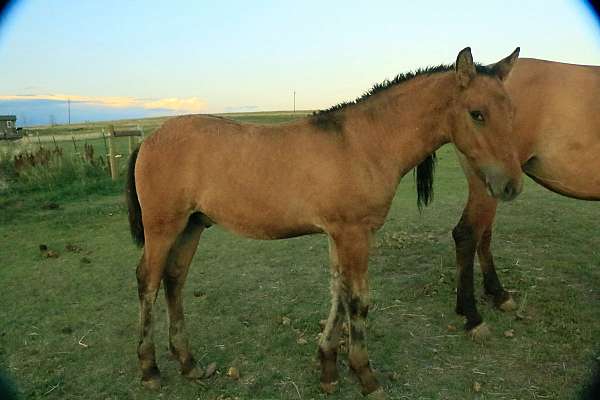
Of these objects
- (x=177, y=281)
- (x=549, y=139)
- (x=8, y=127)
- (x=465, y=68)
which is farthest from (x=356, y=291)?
(x=8, y=127)

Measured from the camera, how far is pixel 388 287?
17.0ft

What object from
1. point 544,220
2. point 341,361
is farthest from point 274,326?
point 544,220

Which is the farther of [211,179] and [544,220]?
[544,220]

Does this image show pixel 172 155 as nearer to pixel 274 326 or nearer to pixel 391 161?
pixel 391 161

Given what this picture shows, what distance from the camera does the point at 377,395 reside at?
3.18 meters

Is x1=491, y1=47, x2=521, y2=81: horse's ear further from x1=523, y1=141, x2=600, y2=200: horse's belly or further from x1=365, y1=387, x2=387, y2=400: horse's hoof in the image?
x1=365, y1=387, x2=387, y2=400: horse's hoof

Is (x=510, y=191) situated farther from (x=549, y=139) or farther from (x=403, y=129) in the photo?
(x=549, y=139)

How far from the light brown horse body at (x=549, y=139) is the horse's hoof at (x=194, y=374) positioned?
255 centimetres

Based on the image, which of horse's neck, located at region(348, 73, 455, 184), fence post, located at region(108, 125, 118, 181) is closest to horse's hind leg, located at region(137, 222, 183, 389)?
horse's neck, located at region(348, 73, 455, 184)

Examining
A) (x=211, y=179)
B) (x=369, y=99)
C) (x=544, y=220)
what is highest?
(x=369, y=99)

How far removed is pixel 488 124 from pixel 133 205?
115 inches

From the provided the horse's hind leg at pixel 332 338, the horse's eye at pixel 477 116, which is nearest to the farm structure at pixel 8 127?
the horse's hind leg at pixel 332 338

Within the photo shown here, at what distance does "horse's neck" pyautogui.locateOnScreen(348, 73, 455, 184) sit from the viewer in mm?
3080

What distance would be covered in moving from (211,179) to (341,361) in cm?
198
